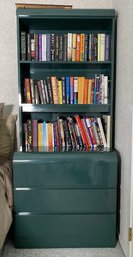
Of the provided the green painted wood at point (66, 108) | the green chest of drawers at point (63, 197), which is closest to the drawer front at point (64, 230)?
the green chest of drawers at point (63, 197)

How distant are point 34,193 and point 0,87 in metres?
1.01

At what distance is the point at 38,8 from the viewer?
2.20 m

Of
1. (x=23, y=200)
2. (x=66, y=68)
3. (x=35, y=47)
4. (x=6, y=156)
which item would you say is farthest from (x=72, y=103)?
(x=23, y=200)

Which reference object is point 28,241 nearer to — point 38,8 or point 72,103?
point 72,103

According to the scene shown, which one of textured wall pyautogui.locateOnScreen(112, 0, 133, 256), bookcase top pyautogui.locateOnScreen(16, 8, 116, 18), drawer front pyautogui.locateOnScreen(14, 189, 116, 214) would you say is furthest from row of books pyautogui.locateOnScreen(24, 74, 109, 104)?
drawer front pyautogui.locateOnScreen(14, 189, 116, 214)

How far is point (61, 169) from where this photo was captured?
212 cm

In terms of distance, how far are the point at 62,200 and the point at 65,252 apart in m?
0.38

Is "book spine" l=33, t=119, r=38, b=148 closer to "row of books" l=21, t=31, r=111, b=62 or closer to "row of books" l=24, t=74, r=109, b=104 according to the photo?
"row of books" l=24, t=74, r=109, b=104

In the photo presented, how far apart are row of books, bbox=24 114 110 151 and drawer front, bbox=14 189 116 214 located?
39 centimetres

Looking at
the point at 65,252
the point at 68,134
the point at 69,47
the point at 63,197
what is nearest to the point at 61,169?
the point at 63,197

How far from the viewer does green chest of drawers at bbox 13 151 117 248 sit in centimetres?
212

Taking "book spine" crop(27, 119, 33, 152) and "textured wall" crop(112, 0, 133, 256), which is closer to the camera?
"textured wall" crop(112, 0, 133, 256)

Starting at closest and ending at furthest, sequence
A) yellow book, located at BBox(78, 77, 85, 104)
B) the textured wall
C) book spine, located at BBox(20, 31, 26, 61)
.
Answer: the textured wall < book spine, located at BBox(20, 31, 26, 61) < yellow book, located at BBox(78, 77, 85, 104)

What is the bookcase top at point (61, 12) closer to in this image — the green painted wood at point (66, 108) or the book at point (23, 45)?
the book at point (23, 45)
